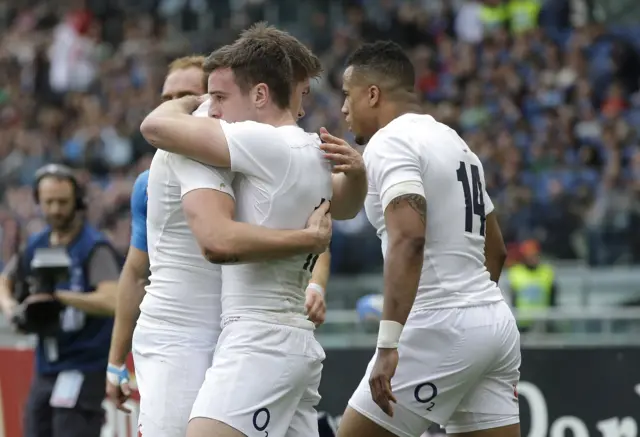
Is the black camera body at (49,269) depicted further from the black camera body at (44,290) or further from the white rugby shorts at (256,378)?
the white rugby shorts at (256,378)

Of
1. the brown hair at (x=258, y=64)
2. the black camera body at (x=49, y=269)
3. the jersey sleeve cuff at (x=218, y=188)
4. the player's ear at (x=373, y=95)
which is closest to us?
the jersey sleeve cuff at (x=218, y=188)

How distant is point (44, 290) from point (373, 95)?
2.51 meters

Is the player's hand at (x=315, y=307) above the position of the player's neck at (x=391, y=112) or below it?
below

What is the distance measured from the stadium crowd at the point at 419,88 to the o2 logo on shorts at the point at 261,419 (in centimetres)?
849

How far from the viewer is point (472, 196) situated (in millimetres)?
5637

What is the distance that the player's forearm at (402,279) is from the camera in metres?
5.24

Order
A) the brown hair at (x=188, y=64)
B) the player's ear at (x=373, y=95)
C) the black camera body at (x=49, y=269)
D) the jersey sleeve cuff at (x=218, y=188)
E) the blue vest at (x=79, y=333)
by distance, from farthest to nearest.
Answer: the blue vest at (x=79, y=333), the black camera body at (x=49, y=269), the brown hair at (x=188, y=64), the player's ear at (x=373, y=95), the jersey sleeve cuff at (x=218, y=188)

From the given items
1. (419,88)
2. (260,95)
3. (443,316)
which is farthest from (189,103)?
(419,88)

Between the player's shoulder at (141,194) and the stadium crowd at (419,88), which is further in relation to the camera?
the stadium crowd at (419,88)

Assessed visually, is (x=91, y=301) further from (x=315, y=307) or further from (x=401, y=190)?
(x=401, y=190)

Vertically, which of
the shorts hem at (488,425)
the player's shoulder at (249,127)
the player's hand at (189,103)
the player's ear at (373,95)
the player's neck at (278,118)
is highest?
the player's ear at (373,95)

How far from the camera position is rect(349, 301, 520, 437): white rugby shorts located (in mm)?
5523

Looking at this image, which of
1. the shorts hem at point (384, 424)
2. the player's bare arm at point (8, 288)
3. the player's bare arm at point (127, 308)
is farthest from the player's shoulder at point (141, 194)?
the player's bare arm at point (8, 288)

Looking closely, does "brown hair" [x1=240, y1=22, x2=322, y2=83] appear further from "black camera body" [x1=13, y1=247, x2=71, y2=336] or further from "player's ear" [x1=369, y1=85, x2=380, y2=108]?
"black camera body" [x1=13, y1=247, x2=71, y2=336]
